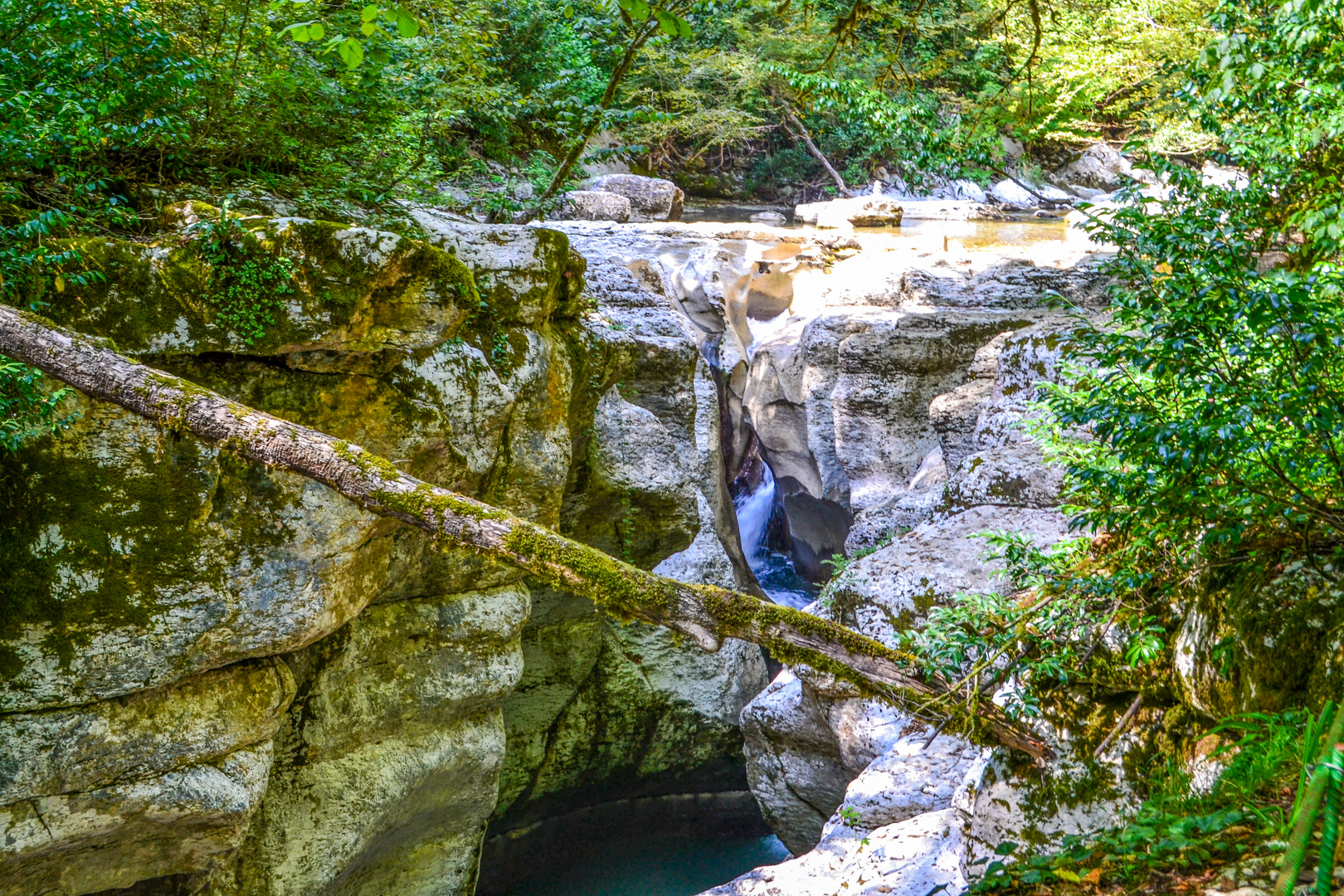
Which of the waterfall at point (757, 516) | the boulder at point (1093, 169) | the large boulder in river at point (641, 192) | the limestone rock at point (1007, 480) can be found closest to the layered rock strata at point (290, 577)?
the limestone rock at point (1007, 480)

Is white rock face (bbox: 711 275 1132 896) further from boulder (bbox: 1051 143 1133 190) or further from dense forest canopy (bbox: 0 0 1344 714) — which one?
boulder (bbox: 1051 143 1133 190)

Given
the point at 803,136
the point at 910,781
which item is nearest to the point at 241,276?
the point at 910,781

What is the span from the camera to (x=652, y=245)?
1445 cm

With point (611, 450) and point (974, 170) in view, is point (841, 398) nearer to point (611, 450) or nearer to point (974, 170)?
point (611, 450)

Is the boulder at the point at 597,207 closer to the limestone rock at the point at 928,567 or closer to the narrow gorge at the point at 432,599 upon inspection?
the narrow gorge at the point at 432,599

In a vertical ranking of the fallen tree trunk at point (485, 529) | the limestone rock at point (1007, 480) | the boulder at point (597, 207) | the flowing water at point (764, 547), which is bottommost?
the flowing water at point (764, 547)

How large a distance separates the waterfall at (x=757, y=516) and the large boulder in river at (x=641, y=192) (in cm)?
791

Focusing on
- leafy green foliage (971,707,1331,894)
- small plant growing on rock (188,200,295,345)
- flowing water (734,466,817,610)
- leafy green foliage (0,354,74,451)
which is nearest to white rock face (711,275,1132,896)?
leafy green foliage (971,707,1331,894)

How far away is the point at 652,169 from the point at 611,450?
61.0 ft

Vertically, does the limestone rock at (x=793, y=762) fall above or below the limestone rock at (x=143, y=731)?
below

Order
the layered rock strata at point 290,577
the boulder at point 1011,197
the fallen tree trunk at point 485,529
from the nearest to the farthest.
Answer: the fallen tree trunk at point 485,529 < the layered rock strata at point 290,577 < the boulder at point 1011,197

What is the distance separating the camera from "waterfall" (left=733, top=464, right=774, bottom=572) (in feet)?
43.5

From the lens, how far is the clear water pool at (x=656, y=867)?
324 inches

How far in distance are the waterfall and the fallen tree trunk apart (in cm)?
937
